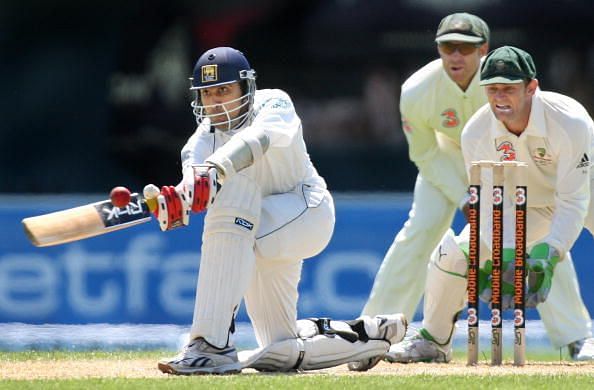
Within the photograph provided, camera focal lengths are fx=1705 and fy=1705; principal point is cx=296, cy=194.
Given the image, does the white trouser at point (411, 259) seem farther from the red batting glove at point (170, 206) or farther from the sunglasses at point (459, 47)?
the red batting glove at point (170, 206)

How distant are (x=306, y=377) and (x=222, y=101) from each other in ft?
3.49

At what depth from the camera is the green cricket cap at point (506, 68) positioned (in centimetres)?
621

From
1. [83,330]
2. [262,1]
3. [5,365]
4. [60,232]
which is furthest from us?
[262,1]

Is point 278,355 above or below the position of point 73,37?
below

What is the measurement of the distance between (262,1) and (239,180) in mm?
3558

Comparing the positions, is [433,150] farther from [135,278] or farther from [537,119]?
[135,278]

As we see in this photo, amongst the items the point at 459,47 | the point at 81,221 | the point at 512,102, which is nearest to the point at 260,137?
the point at 81,221

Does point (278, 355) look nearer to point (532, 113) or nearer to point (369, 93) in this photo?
point (532, 113)

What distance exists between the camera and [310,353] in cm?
620

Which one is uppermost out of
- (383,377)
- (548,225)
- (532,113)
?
(532,113)

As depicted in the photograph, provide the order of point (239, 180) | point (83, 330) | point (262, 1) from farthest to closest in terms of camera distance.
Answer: point (262, 1) → point (83, 330) → point (239, 180)

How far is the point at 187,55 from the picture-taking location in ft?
31.2

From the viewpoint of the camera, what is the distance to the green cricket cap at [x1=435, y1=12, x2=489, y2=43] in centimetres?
725

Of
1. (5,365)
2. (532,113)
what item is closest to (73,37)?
(5,365)
